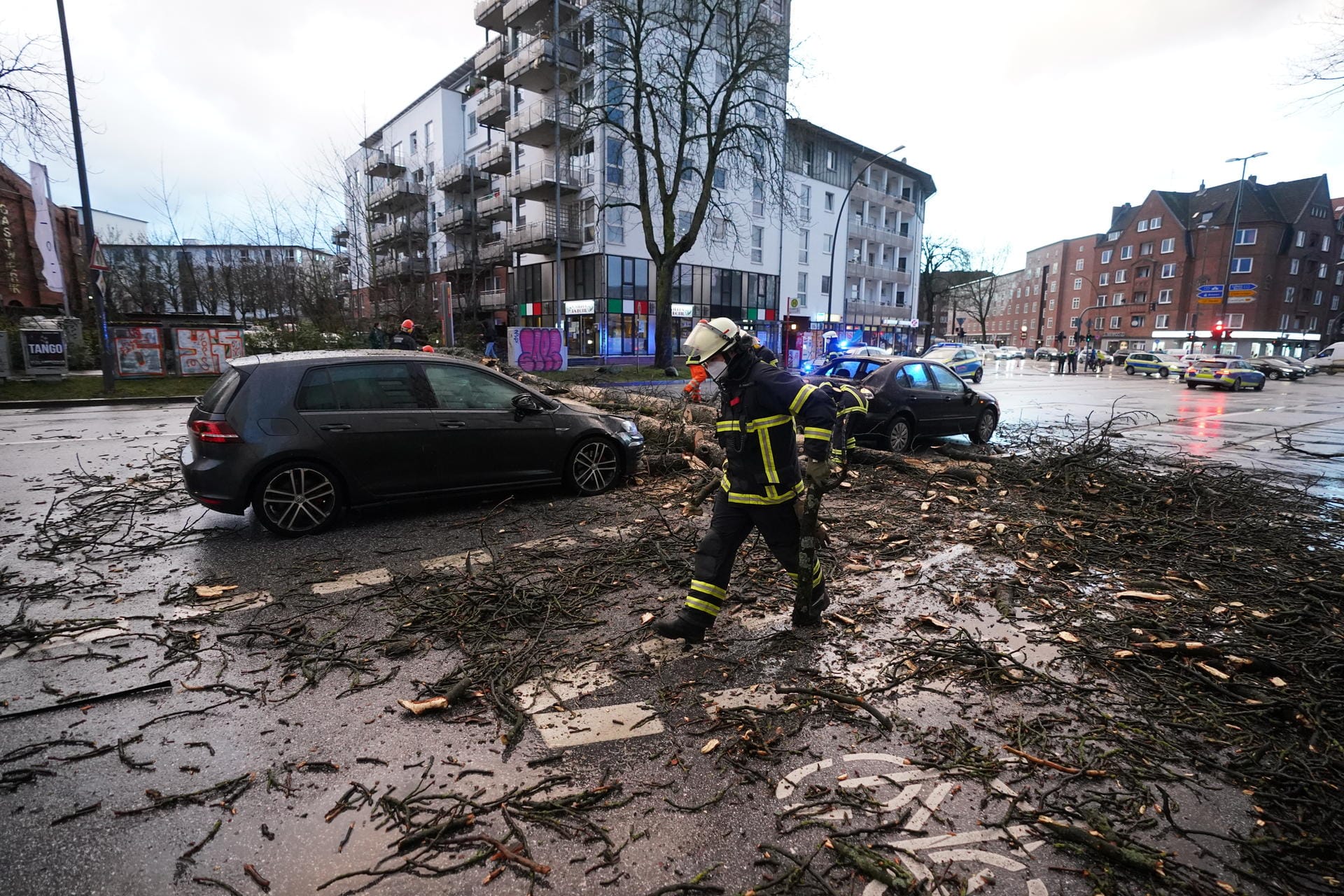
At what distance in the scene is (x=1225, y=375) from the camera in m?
29.8

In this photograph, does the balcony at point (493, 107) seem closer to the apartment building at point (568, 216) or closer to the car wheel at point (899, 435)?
the apartment building at point (568, 216)

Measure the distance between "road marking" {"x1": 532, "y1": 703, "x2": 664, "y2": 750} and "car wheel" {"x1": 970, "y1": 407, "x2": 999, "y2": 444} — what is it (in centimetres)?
1001

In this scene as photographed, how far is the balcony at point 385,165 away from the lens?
50812 mm

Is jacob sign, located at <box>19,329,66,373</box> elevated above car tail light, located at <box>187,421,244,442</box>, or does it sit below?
above

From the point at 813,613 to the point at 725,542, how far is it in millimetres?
796

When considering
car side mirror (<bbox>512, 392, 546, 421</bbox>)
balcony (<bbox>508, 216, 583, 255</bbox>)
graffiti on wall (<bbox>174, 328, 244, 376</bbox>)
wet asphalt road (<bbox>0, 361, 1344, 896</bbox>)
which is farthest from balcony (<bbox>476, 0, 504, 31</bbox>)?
wet asphalt road (<bbox>0, 361, 1344, 896</bbox>)

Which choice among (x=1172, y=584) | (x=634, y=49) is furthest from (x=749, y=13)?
(x=1172, y=584)

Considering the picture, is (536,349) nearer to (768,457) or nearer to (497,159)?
(497,159)

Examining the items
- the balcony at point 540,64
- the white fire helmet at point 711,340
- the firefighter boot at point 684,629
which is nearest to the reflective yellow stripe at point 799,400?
the white fire helmet at point 711,340

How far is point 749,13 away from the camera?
25875mm

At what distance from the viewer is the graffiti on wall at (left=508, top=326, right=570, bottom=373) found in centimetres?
2434

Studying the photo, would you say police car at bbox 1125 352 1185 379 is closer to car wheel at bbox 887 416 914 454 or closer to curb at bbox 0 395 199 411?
car wheel at bbox 887 416 914 454

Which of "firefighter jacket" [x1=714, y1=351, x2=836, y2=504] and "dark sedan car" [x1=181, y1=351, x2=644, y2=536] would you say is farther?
"dark sedan car" [x1=181, y1=351, x2=644, y2=536]

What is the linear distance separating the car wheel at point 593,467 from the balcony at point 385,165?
5174 cm
